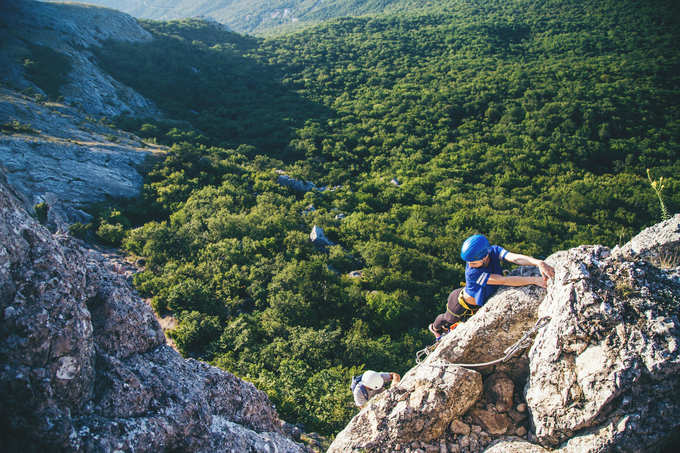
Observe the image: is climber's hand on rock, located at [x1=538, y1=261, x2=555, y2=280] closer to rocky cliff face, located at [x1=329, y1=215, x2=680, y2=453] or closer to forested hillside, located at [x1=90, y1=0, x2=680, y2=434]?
rocky cliff face, located at [x1=329, y1=215, x2=680, y2=453]

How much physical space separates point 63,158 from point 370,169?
21.8 metres

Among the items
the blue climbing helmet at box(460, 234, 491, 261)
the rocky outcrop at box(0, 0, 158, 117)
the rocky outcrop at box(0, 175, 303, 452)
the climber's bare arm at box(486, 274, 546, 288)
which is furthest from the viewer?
the rocky outcrop at box(0, 0, 158, 117)

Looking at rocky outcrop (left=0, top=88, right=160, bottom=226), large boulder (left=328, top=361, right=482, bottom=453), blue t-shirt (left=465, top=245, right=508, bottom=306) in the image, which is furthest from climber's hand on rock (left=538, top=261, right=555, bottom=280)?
rocky outcrop (left=0, top=88, right=160, bottom=226)

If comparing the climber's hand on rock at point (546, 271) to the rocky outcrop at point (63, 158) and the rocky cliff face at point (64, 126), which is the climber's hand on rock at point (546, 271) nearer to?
the rocky cliff face at point (64, 126)

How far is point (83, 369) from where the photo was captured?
3.42m

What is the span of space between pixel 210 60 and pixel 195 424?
6013 cm

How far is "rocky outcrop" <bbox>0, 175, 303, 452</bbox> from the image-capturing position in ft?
9.52

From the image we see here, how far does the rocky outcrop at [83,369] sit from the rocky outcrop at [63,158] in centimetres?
1289

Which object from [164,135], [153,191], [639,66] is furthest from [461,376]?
[639,66]

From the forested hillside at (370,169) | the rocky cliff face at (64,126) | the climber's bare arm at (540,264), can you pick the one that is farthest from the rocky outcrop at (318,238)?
the climber's bare arm at (540,264)

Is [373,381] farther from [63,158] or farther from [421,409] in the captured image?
[63,158]

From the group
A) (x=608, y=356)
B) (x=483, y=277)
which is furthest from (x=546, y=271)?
(x=608, y=356)

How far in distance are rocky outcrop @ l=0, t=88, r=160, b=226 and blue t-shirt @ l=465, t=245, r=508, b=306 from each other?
53.1 feet

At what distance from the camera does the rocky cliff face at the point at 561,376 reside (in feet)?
11.2
